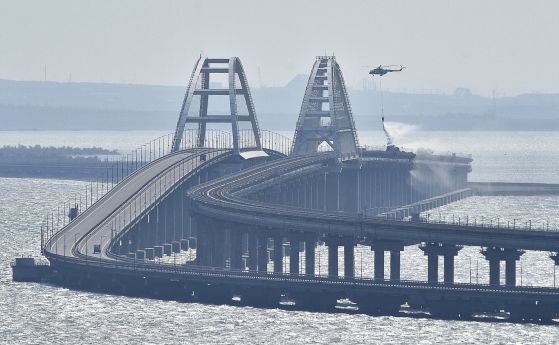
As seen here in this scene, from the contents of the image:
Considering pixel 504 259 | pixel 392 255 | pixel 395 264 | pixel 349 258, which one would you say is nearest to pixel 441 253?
pixel 395 264

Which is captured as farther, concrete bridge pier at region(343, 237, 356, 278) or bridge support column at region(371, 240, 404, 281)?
concrete bridge pier at region(343, 237, 356, 278)

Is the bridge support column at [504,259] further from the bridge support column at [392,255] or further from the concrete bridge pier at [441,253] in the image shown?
the bridge support column at [392,255]

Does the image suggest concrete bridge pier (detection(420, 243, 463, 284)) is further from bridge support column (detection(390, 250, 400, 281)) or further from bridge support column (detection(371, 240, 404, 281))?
bridge support column (detection(390, 250, 400, 281))

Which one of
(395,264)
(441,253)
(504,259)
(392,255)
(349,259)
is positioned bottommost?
(395,264)

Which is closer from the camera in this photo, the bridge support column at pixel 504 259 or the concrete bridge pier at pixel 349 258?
the bridge support column at pixel 504 259

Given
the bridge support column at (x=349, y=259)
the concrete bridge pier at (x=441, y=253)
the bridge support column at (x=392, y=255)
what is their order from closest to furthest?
the concrete bridge pier at (x=441, y=253), the bridge support column at (x=392, y=255), the bridge support column at (x=349, y=259)

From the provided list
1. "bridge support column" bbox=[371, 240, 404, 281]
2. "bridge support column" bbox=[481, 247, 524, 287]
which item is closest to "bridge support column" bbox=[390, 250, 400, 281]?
"bridge support column" bbox=[371, 240, 404, 281]

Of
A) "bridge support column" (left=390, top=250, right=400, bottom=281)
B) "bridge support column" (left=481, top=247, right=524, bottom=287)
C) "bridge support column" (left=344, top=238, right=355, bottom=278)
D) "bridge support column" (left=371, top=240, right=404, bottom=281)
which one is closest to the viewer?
"bridge support column" (left=481, top=247, right=524, bottom=287)

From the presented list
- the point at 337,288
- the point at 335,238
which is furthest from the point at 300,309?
the point at 335,238

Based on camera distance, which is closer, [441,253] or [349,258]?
[441,253]

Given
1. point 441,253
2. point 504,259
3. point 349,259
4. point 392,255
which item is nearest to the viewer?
point 504,259

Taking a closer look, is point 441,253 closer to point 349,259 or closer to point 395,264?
point 395,264

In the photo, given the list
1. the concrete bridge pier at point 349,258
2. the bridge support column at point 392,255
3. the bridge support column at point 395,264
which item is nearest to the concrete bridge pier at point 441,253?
the bridge support column at point 392,255

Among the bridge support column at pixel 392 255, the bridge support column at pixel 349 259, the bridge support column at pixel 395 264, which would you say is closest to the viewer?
the bridge support column at pixel 392 255
